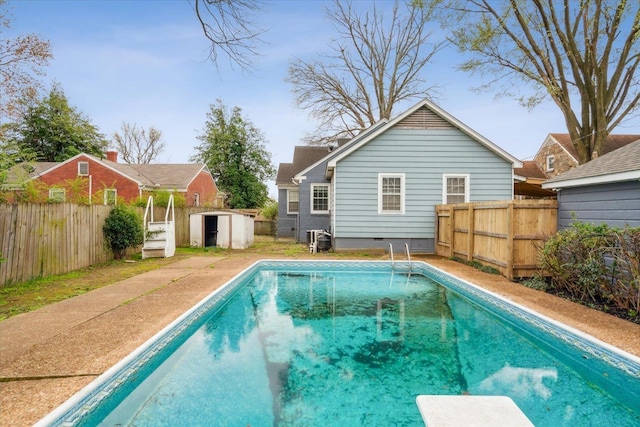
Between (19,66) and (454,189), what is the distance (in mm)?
15815

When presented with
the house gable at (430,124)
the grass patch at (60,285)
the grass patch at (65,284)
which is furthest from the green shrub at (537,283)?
the grass patch at (60,285)

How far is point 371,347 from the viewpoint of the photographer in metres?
4.71

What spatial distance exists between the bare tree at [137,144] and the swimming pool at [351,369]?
3850 centimetres

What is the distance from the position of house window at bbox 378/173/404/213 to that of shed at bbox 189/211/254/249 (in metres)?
6.10

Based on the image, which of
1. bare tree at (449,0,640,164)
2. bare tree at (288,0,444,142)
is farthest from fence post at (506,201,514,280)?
bare tree at (288,0,444,142)

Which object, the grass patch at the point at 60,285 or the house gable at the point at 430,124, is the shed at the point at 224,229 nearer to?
the grass patch at the point at 60,285

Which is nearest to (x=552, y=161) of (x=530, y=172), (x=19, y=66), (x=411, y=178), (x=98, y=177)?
(x=530, y=172)

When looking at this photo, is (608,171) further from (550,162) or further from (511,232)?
(550,162)

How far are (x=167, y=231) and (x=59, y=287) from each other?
16.6 feet

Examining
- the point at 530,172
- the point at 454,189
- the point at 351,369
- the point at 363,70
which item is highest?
the point at 363,70

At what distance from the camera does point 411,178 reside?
41.3 feet

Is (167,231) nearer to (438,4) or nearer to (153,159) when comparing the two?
(438,4)

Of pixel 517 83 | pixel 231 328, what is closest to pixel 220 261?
pixel 231 328

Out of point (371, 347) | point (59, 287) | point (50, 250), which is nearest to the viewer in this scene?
point (371, 347)
